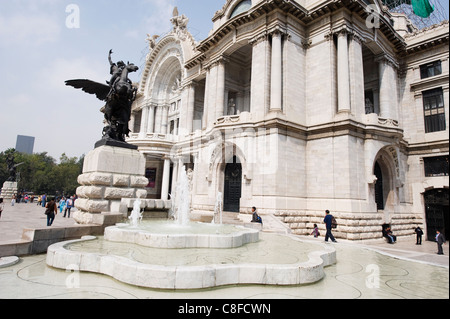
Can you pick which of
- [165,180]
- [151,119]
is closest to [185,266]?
[165,180]

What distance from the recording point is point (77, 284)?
4.34 metres

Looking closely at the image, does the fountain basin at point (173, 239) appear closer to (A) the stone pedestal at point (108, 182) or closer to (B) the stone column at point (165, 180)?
(A) the stone pedestal at point (108, 182)

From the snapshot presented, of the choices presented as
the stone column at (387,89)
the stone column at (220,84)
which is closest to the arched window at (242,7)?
the stone column at (220,84)

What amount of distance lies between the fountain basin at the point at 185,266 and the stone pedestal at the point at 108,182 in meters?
2.98

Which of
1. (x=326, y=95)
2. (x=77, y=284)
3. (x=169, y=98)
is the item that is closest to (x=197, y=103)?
(x=169, y=98)

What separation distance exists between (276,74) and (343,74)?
440 cm

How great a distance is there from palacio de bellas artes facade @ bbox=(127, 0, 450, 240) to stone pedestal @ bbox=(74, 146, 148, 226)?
17.9 ft

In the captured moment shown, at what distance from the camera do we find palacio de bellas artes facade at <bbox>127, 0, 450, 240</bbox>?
17.3 metres

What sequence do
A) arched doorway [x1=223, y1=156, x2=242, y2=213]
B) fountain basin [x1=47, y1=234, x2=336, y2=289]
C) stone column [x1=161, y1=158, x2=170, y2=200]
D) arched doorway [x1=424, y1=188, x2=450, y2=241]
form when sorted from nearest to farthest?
fountain basin [x1=47, y1=234, x2=336, y2=289], arched doorway [x1=424, y1=188, x2=450, y2=241], arched doorway [x1=223, y1=156, x2=242, y2=213], stone column [x1=161, y1=158, x2=170, y2=200]

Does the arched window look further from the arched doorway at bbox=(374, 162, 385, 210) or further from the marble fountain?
the marble fountain

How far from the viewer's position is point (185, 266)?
446 cm

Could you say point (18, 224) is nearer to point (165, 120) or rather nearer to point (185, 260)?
point (185, 260)

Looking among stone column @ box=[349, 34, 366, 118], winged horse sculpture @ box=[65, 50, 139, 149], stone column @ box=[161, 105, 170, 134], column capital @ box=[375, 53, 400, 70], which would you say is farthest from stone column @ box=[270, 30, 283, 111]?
stone column @ box=[161, 105, 170, 134]
